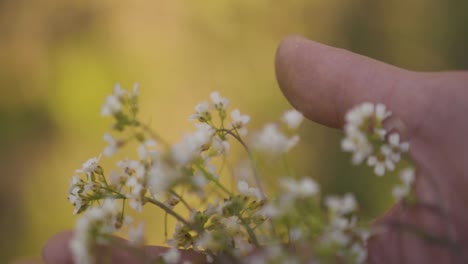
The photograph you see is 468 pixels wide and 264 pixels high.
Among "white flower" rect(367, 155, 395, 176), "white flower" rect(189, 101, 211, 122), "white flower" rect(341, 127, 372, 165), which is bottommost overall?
"white flower" rect(341, 127, 372, 165)

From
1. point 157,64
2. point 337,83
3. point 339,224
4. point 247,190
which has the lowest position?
point 339,224

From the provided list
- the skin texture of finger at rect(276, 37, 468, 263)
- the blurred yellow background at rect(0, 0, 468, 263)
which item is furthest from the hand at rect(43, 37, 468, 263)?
the blurred yellow background at rect(0, 0, 468, 263)

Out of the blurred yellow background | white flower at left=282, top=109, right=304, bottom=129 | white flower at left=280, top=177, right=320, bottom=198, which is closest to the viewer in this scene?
white flower at left=280, top=177, right=320, bottom=198

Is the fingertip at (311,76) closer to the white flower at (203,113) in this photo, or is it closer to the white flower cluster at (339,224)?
the white flower at (203,113)

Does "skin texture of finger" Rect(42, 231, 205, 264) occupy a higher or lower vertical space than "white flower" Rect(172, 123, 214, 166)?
higher

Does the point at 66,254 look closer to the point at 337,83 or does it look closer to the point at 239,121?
the point at 239,121

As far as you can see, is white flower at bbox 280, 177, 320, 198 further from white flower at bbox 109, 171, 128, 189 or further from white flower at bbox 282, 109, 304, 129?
white flower at bbox 109, 171, 128, 189

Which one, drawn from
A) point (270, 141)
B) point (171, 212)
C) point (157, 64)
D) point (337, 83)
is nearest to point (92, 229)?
point (171, 212)
